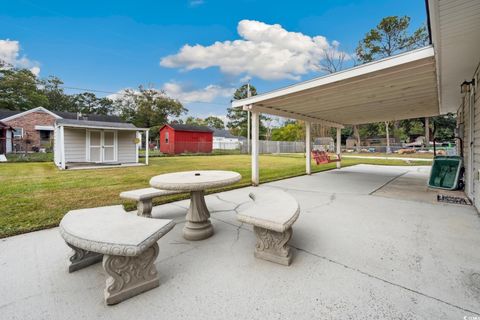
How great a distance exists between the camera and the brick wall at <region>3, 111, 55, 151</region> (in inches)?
675

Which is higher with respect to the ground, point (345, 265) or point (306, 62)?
point (306, 62)

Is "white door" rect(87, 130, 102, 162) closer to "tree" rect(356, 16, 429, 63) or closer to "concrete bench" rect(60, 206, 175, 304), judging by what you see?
"concrete bench" rect(60, 206, 175, 304)

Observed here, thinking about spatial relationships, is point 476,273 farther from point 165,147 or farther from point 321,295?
point 165,147

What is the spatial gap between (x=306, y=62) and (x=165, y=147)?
16.6 meters

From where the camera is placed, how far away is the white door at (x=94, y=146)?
10680 mm

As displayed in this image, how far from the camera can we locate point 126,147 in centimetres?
1179

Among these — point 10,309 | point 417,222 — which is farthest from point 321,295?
point 417,222

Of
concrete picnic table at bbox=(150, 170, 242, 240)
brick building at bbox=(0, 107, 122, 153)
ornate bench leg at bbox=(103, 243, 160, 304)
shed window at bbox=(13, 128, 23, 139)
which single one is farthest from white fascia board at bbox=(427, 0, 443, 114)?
shed window at bbox=(13, 128, 23, 139)

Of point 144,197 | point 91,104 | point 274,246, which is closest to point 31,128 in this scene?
point 91,104

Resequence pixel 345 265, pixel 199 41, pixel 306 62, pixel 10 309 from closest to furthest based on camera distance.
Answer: pixel 10 309 < pixel 345 265 < pixel 199 41 < pixel 306 62

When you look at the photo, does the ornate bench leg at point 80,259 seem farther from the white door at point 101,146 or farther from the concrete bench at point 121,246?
the white door at point 101,146

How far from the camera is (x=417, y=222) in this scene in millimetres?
3088

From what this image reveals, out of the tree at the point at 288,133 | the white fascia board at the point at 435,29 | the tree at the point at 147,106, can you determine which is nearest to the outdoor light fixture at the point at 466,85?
the white fascia board at the point at 435,29

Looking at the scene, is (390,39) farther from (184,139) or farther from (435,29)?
(435,29)
